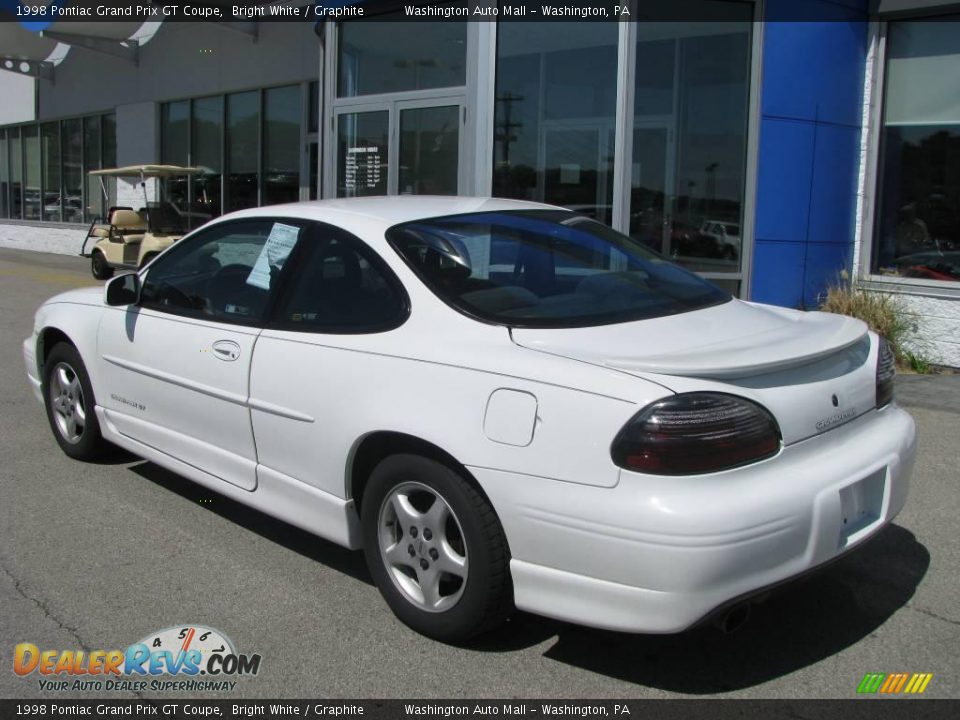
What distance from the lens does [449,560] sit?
10.7ft

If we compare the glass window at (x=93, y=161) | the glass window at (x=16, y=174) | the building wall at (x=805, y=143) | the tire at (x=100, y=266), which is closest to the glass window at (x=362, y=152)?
the building wall at (x=805, y=143)

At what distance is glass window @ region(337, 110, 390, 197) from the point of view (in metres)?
10.8

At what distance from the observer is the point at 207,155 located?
19.2 meters

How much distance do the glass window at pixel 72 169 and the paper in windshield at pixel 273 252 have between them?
21268 millimetres

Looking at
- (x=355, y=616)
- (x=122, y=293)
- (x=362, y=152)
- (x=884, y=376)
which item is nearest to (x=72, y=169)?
(x=362, y=152)

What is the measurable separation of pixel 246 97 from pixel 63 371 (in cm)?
1378

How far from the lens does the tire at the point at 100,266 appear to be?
56.7 ft

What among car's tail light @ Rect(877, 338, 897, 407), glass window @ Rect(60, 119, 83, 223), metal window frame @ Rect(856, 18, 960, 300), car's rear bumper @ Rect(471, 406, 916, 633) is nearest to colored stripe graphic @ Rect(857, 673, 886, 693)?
car's rear bumper @ Rect(471, 406, 916, 633)

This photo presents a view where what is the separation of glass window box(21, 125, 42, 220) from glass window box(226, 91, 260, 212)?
31.3 ft

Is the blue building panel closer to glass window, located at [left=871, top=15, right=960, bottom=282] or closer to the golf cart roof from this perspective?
glass window, located at [left=871, top=15, right=960, bottom=282]

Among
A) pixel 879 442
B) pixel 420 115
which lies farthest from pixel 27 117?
pixel 879 442

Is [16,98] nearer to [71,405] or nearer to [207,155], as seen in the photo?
[207,155]

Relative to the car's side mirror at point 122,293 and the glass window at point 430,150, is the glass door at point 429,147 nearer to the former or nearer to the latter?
the glass window at point 430,150

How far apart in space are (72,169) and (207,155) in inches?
256
